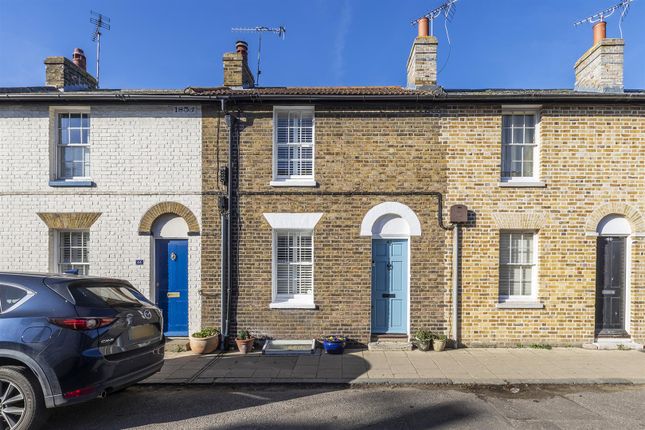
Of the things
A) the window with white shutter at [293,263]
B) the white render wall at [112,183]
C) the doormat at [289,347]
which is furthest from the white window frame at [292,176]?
the doormat at [289,347]

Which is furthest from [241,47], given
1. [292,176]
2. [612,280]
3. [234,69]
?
[612,280]

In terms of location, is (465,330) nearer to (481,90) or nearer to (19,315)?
(481,90)

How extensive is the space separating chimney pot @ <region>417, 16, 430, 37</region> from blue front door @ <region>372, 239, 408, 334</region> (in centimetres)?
521

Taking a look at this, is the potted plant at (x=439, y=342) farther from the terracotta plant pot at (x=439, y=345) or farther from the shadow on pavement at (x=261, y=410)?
the shadow on pavement at (x=261, y=410)

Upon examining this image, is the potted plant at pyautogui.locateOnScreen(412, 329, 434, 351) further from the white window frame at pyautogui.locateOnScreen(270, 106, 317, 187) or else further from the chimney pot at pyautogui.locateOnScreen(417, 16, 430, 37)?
the chimney pot at pyautogui.locateOnScreen(417, 16, 430, 37)

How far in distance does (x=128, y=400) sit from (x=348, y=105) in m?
6.65

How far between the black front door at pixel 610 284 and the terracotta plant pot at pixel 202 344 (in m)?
8.25

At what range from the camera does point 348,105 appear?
7.78 meters

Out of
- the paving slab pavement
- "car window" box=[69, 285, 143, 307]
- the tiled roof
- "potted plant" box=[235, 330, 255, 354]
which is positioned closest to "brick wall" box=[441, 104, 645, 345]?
the paving slab pavement

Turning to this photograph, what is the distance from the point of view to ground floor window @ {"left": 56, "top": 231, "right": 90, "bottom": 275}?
786 centimetres

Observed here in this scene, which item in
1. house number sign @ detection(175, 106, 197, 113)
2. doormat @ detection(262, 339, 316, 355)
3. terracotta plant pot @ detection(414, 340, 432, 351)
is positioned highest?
house number sign @ detection(175, 106, 197, 113)

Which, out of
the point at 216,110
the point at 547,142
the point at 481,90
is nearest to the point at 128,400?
the point at 216,110

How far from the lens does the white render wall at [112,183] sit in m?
7.67

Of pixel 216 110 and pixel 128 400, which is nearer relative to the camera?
pixel 128 400
